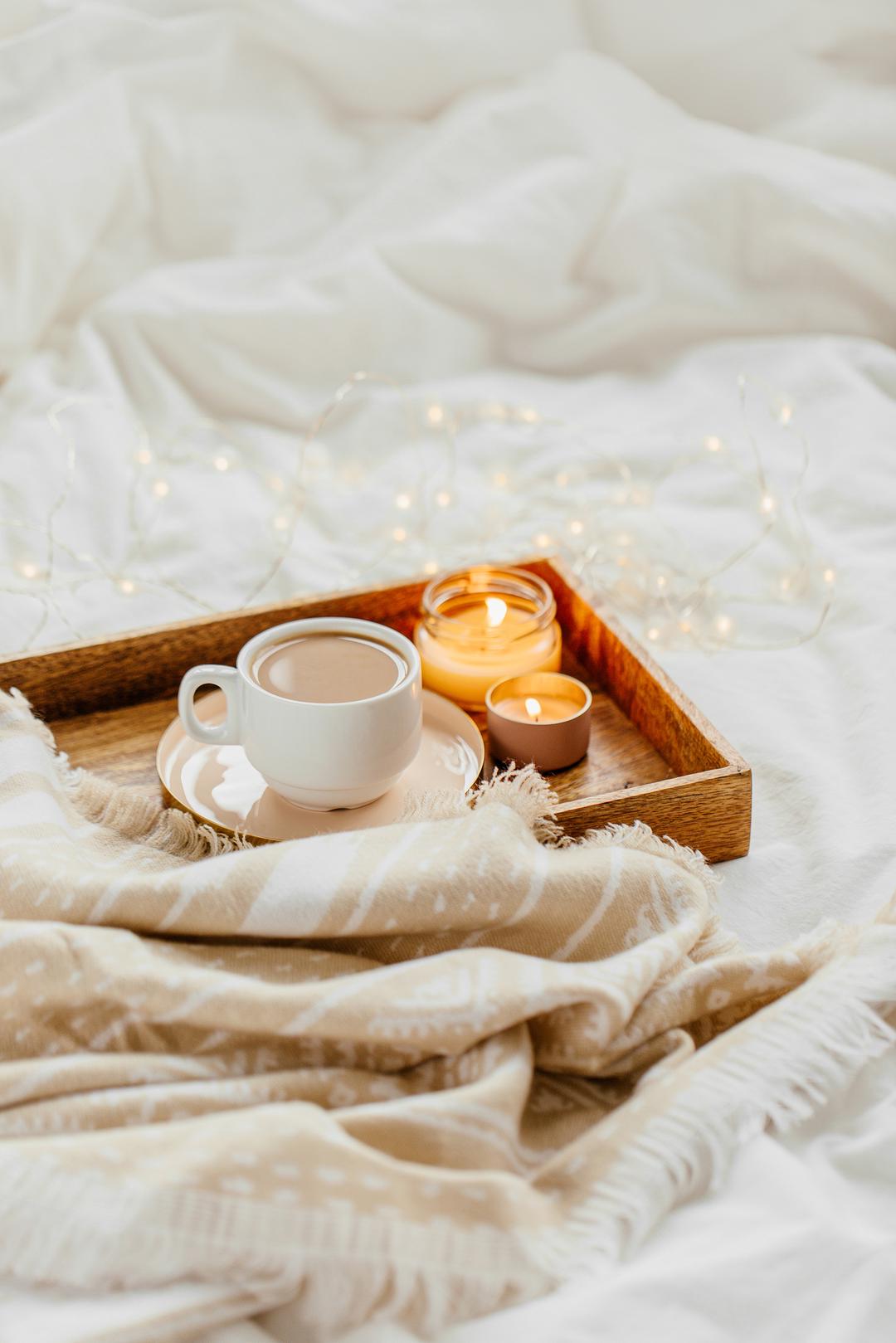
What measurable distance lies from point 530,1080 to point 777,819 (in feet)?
1.09

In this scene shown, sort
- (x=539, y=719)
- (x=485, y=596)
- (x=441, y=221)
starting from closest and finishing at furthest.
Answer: (x=539, y=719), (x=485, y=596), (x=441, y=221)

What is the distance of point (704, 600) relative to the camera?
1173 mm

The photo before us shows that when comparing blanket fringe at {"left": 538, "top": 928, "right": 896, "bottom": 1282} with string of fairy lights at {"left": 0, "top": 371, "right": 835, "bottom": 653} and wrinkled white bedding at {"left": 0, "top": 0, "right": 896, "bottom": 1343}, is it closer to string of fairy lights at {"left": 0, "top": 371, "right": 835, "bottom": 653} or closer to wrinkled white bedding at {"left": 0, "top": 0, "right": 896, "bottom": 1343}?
string of fairy lights at {"left": 0, "top": 371, "right": 835, "bottom": 653}

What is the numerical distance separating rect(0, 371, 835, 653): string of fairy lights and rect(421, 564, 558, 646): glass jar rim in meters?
0.17

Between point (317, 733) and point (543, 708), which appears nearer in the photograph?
point (317, 733)

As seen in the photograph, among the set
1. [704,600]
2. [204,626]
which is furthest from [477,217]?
[204,626]

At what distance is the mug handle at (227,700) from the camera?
0.78 m

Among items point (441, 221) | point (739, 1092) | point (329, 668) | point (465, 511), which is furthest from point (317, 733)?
point (441, 221)

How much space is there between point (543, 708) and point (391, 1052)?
333mm

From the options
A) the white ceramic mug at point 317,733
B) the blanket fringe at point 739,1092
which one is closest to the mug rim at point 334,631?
the white ceramic mug at point 317,733

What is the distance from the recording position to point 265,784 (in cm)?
82

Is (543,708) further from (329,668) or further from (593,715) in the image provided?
(329,668)

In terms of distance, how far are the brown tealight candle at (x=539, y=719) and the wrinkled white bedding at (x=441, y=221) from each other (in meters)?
0.44

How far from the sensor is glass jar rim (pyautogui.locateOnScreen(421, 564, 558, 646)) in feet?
3.05
